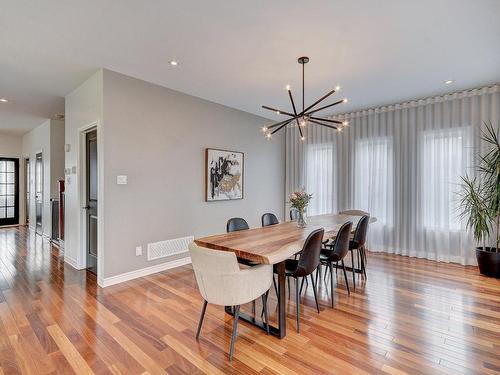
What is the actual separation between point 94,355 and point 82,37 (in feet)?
9.60

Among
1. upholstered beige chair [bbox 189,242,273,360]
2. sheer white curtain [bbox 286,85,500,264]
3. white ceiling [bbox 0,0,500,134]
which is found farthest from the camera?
sheer white curtain [bbox 286,85,500,264]

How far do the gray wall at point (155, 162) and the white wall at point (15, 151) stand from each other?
22.5 feet

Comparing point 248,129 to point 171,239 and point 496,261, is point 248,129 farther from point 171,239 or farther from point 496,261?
point 496,261

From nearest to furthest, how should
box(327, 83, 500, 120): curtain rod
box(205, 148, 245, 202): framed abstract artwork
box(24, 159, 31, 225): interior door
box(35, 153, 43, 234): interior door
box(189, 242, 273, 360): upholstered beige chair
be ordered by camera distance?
box(189, 242, 273, 360): upholstered beige chair
box(327, 83, 500, 120): curtain rod
box(205, 148, 245, 202): framed abstract artwork
box(35, 153, 43, 234): interior door
box(24, 159, 31, 225): interior door

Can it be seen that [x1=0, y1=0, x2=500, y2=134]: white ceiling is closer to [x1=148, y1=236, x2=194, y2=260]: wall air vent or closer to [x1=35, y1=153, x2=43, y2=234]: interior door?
[x1=148, y1=236, x2=194, y2=260]: wall air vent

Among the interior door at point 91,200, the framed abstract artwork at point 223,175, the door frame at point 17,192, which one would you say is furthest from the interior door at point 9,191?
the framed abstract artwork at point 223,175

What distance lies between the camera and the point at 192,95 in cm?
446

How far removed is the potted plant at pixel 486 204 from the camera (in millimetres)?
3785

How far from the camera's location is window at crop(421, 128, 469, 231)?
4402mm

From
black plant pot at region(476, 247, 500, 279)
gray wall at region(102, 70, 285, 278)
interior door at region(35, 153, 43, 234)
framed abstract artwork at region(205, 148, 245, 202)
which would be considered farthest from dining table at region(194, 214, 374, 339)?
interior door at region(35, 153, 43, 234)

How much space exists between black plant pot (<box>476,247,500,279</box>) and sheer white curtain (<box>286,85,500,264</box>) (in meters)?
0.44

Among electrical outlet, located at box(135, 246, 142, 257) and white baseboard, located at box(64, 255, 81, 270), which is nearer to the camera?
electrical outlet, located at box(135, 246, 142, 257)

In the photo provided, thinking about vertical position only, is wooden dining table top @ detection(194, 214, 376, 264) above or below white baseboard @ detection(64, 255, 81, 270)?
above

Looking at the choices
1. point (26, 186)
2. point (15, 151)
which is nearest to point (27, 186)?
point (26, 186)
